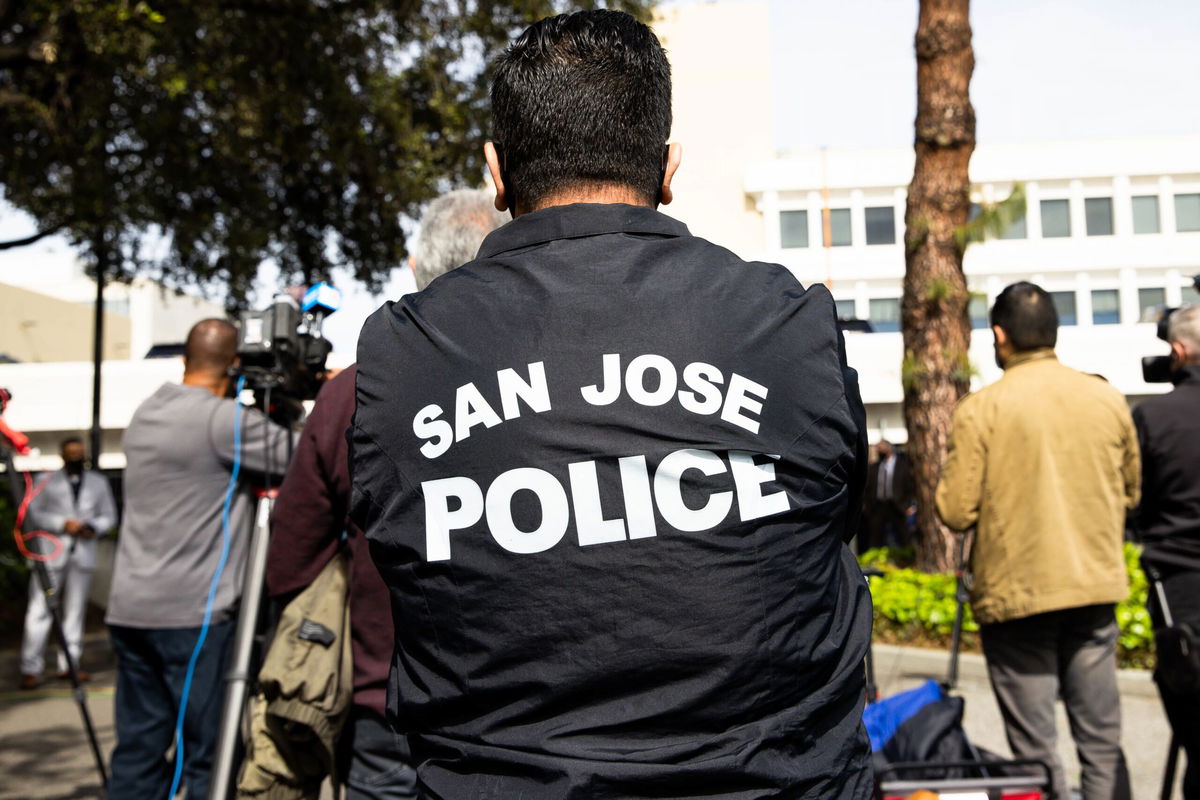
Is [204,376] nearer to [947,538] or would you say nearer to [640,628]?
[640,628]

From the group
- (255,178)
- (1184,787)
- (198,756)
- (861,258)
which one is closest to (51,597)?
(198,756)

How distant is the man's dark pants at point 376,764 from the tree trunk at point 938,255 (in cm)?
707

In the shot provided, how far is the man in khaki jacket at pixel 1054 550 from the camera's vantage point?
3795 millimetres

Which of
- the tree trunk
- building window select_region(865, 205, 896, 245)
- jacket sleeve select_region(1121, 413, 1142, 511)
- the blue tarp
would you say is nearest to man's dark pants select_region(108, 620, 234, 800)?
the blue tarp

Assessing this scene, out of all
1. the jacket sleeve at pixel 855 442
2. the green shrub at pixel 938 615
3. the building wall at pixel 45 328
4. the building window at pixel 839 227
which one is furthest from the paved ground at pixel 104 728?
the building window at pixel 839 227

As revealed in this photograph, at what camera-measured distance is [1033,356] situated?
160 inches

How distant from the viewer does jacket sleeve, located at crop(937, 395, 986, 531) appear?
13.0ft

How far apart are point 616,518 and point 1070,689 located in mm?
3025

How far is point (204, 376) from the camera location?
430 cm

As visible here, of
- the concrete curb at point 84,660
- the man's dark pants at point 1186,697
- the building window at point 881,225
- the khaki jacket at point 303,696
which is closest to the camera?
the khaki jacket at point 303,696

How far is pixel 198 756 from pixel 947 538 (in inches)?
267

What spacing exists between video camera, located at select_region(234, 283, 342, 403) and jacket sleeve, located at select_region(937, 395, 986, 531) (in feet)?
7.19

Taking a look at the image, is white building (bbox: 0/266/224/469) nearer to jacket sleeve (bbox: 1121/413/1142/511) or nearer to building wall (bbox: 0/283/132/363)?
building wall (bbox: 0/283/132/363)

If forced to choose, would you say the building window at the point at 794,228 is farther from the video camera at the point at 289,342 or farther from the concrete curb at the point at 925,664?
the video camera at the point at 289,342
